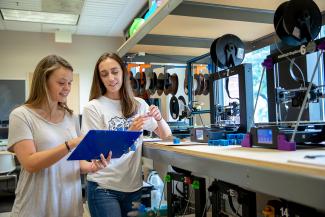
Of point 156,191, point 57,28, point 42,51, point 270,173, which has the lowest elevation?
point 156,191

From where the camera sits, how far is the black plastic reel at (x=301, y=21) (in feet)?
4.18

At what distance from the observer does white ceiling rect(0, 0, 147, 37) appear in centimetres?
463

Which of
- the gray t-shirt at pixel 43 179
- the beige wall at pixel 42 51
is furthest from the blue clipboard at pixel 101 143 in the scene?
the beige wall at pixel 42 51

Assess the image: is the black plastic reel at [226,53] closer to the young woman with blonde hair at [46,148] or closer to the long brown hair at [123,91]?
the long brown hair at [123,91]

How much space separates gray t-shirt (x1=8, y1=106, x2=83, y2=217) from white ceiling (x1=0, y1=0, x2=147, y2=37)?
3.50 meters

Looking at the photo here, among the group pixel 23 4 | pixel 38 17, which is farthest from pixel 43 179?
pixel 38 17

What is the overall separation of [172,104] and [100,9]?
2.84m

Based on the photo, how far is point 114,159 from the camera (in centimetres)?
172

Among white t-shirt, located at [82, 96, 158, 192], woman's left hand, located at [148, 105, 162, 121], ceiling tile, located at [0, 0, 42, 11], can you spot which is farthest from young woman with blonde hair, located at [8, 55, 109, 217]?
ceiling tile, located at [0, 0, 42, 11]

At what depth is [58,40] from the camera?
578cm

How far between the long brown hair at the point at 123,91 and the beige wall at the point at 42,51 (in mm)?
4633

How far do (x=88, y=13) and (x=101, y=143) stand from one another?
4370 mm

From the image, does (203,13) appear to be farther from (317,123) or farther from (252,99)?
(317,123)

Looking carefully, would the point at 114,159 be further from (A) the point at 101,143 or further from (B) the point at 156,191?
(B) the point at 156,191
